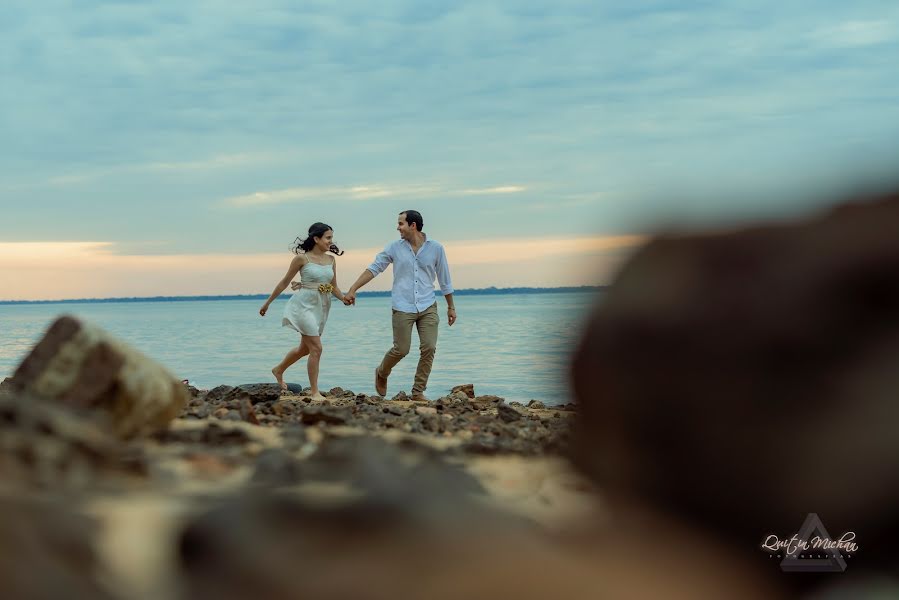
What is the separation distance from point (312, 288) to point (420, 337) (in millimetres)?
1531

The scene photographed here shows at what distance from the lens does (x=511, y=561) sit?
7.02ft

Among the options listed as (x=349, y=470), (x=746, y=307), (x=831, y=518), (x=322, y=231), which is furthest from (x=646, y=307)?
(x=322, y=231)

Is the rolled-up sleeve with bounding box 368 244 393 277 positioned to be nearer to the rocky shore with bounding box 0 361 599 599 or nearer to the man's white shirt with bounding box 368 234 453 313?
the man's white shirt with bounding box 368 234 453 313

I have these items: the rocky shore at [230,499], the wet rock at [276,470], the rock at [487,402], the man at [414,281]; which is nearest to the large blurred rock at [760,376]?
the rocky shore at [230,499]

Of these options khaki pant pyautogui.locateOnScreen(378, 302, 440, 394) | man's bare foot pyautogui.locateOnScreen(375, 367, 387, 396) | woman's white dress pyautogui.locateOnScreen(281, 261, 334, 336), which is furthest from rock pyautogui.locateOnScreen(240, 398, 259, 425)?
man's bare foot pyautogui.locateOnScreen(375, 367, 387, 396)

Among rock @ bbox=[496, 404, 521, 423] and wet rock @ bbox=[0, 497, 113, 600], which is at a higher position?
wet rock @ bbox=[0, 497, 113, 600]

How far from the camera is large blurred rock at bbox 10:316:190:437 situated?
353cm

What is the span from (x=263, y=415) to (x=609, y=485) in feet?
10.9

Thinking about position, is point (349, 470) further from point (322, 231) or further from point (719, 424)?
point (322, 231)

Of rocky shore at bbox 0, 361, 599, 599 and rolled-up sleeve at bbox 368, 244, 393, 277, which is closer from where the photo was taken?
rocky shore at bbox 0, 361, 599, 599

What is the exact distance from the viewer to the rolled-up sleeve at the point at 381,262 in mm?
10945

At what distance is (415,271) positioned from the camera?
10.8 metres

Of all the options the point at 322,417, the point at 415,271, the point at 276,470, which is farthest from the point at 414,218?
the point at 276,470

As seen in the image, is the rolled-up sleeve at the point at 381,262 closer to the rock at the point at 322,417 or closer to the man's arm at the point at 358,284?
the man's arm at the point at 358,284
